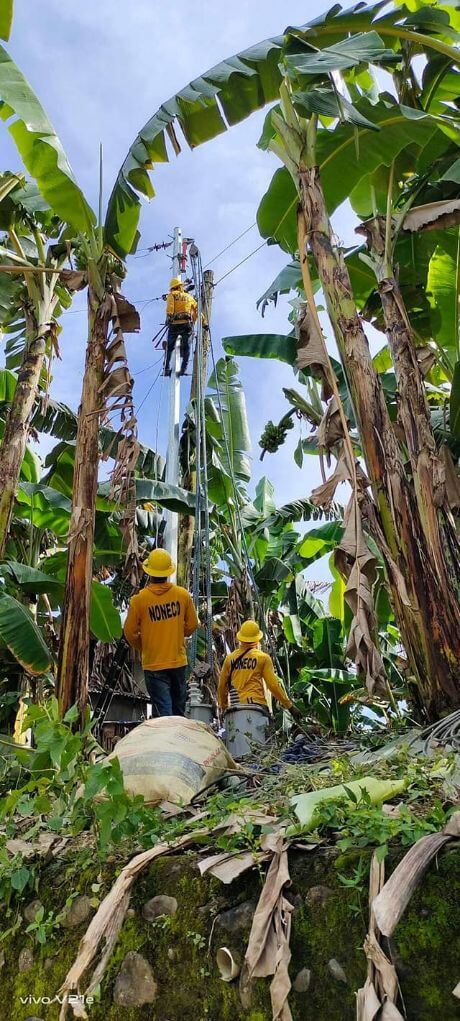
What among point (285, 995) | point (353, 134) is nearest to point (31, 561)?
point (353, 134)

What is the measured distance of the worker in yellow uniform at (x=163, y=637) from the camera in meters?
5.03

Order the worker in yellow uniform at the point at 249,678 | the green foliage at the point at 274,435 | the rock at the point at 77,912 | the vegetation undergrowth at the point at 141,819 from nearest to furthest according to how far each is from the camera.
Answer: the vegetation undergrowth at the point at 141,819
the rock at the point at 77,912
the worker in yellow uniform at the point at 249,678
the green foliage at the point at 274,435

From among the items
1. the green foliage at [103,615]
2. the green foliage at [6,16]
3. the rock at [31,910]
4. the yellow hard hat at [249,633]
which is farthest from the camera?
the green foliage at [103,615]

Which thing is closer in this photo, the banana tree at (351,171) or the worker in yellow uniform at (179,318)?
the banana tree at (351,171)

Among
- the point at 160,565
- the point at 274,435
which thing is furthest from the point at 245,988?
the point at 274,435

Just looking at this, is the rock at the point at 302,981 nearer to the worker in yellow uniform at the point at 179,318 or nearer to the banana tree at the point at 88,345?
the banana tree at the point at 88,345

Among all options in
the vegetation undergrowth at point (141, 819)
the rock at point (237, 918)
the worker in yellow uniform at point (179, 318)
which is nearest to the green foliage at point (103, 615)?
the vegetation undergrowth at point (141, 819)

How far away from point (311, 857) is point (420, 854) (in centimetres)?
38

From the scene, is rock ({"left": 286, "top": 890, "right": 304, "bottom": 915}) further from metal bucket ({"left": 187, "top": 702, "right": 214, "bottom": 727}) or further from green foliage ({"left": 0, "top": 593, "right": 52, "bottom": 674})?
green foliage ({"left": 0, "top": 593, "right": 52, "bottom": 674})

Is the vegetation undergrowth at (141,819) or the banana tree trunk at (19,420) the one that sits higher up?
the banana tree trunk at (19,420)

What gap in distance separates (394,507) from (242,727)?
2.19 metres

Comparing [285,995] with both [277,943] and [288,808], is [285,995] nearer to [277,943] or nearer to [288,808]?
[277,943]

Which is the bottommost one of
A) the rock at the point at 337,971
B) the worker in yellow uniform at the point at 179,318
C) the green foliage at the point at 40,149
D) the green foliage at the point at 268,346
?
the rock at the point at 337,971

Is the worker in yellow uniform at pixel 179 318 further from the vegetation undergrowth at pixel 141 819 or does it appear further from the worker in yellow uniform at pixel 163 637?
the vegetation undergrowth at pixel 141 819
